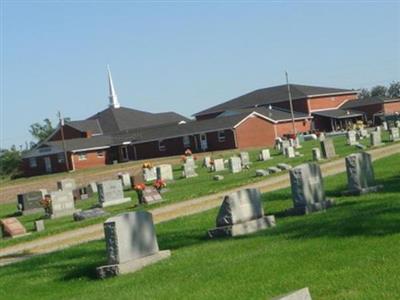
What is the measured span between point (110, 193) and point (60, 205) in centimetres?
221

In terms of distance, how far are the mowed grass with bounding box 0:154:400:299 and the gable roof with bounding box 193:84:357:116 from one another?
83110 mm

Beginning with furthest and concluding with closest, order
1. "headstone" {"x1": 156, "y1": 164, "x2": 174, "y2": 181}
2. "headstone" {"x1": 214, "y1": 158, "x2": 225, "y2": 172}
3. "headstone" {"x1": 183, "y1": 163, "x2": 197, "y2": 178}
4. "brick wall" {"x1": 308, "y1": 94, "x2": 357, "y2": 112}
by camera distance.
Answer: "brick wall" {"x1": 308, "y1": 94, "x2": 357, "y2": 112}, "headstone" {"x1": 214, "y1": 158, "x2": 225, "y2": 172}, "headstone" {"x1": 183, "y1": 163, "x2": 197, "y2": 178}, "headstone" {"x1": 156, "y1": 164, "x2": 174, "y2": 181}

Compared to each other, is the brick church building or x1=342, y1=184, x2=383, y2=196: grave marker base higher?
the brick church building

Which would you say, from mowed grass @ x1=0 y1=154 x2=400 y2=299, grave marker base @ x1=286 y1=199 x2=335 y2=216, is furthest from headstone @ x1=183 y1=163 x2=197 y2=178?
grave marker base @ x1=286 y1=199 x2=335 y2=216

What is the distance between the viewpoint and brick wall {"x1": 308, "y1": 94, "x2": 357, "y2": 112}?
97125 millimetres

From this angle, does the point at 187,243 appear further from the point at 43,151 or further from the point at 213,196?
the point at 43,151

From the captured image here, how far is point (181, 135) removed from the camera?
8012 centimetres

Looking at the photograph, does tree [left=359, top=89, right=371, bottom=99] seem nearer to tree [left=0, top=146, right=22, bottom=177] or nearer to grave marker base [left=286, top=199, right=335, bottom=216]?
tree [left=0, top=146, right=22, bottom=177]

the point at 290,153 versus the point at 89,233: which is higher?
the point at 290,153

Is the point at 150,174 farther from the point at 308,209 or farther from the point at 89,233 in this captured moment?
the point at 308,209

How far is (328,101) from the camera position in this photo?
100250 millimetres

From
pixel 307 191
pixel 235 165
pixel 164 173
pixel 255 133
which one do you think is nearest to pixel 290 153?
pixel 235 165

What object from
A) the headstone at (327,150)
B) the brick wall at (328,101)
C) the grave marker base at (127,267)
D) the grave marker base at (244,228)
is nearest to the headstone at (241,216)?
the grave marker base at (244,228)

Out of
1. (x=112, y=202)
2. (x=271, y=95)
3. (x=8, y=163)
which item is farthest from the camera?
(x=271, y=95)
